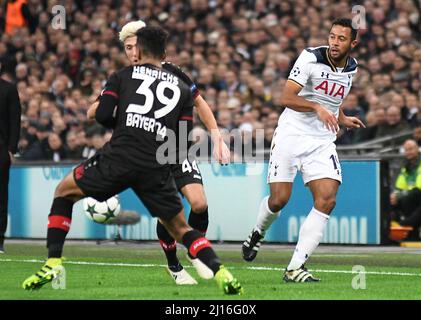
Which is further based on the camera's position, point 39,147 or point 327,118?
point 39,147

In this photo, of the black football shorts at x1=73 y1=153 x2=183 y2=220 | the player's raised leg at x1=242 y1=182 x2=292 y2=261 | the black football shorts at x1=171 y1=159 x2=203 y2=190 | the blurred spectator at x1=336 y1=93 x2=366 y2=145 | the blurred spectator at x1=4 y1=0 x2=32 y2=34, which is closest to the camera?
the black football shorts at x1=73 y1=153 x2=183 y2=220

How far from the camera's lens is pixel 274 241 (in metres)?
17.5

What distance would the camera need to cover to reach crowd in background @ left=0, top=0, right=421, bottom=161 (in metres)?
18.7

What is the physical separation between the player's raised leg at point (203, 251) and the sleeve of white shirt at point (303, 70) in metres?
2.17

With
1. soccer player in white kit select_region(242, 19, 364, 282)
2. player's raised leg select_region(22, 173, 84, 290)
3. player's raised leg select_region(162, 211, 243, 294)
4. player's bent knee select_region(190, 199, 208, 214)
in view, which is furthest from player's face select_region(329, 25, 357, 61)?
player's raised leg select_region(22, 173, 84, 290)

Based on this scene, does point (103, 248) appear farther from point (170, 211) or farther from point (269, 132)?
point (170, 211)

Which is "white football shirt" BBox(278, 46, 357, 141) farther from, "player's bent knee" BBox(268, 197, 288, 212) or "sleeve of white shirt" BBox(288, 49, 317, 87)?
"player's bent knee" BBox(268, 197, 288, 212)

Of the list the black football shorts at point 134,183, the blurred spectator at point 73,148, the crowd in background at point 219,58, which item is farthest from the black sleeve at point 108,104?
the blurred spectator at point 73,148

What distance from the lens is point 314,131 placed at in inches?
444

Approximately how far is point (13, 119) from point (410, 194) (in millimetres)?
5965

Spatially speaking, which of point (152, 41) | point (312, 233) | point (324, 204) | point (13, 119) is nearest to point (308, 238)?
point (312, 233)

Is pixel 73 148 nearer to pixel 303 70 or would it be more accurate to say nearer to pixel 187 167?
pixel 303 70

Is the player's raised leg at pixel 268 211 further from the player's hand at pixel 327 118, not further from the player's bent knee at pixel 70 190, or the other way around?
the player's bent knee at pixel 70 190

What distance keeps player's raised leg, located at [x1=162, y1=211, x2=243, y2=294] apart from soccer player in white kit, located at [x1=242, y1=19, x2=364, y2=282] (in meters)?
1.62
